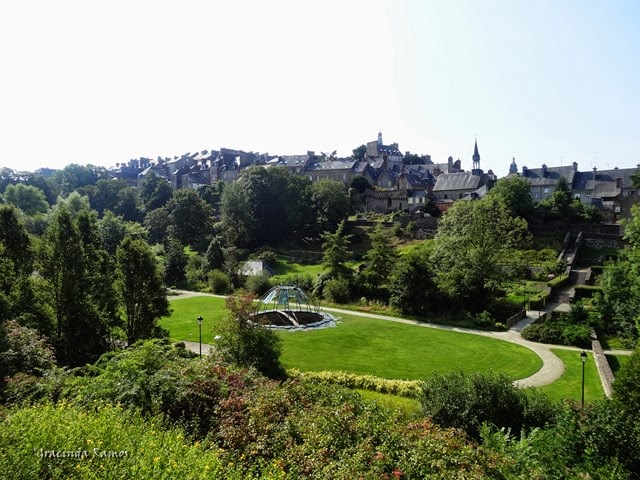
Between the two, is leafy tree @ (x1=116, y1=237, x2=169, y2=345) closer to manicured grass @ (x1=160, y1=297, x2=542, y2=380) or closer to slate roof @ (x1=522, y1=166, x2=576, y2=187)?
manicured grass @ (x1=160, y1=297, x2=542, y2=380)

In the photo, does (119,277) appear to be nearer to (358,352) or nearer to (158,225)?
(358,352)

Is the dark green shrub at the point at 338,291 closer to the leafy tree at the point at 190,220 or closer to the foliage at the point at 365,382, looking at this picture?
the foliage at the point at 365,382

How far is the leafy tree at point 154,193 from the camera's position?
81188mm

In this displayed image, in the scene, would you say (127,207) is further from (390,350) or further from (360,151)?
(390,350)

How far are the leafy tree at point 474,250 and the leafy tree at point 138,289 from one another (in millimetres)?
23251

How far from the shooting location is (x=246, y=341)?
1961cm

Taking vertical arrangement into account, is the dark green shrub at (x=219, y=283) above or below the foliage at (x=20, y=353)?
below

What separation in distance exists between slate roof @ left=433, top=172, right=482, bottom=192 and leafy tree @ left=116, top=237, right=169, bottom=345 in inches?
2420

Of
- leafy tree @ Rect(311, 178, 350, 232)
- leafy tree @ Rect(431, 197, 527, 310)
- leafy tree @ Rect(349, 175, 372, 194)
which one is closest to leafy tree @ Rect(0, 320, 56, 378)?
leafy tree @ Rect(431, 197, 527, 310)

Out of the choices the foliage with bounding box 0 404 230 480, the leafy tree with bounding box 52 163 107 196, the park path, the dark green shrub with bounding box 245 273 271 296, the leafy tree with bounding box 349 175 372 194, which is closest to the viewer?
the foliage with bounding box 0 404 230 480

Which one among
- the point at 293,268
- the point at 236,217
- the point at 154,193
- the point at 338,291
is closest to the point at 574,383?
the point at 338,291

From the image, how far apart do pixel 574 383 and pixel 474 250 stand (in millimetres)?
17266

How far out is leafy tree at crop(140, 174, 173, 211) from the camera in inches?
3196

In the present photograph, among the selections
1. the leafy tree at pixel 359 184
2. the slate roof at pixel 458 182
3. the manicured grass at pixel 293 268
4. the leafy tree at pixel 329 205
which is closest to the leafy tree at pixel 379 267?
the manicured grass at pixel 293 268
